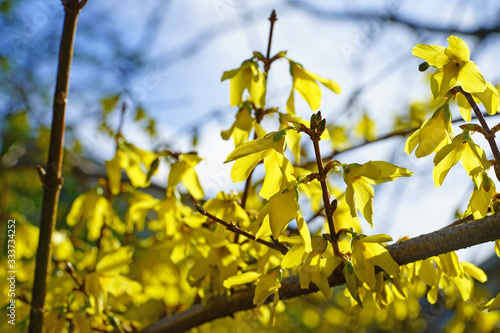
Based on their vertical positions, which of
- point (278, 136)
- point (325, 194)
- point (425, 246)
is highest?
point (278, 136)

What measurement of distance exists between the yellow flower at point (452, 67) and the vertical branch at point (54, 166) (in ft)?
3.02

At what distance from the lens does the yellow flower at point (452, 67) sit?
0.98 metres

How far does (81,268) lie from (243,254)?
739 millimetres

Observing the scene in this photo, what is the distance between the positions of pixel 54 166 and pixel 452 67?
1101 millimetres

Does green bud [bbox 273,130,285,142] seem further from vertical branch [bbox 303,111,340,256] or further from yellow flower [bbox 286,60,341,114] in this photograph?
yellow flower [bbox 286,60,341,114]

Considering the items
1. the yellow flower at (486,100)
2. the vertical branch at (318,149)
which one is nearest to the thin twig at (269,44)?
the vertical branch at (318,149)

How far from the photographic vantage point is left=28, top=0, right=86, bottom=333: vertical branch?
126 centimetres

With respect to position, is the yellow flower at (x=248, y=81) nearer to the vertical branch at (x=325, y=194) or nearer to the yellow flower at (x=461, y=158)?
the vertical branch at (x=325, y=194)

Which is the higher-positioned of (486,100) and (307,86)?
(307,86)

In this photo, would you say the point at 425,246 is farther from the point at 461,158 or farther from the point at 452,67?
the point at 452,67

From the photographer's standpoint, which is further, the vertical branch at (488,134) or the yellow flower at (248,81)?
the yellow flower at (248,81)

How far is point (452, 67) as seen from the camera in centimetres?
102

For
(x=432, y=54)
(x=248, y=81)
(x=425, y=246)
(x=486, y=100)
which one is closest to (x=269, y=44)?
(x=248, y=81)

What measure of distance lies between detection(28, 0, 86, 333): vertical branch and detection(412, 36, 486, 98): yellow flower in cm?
92
